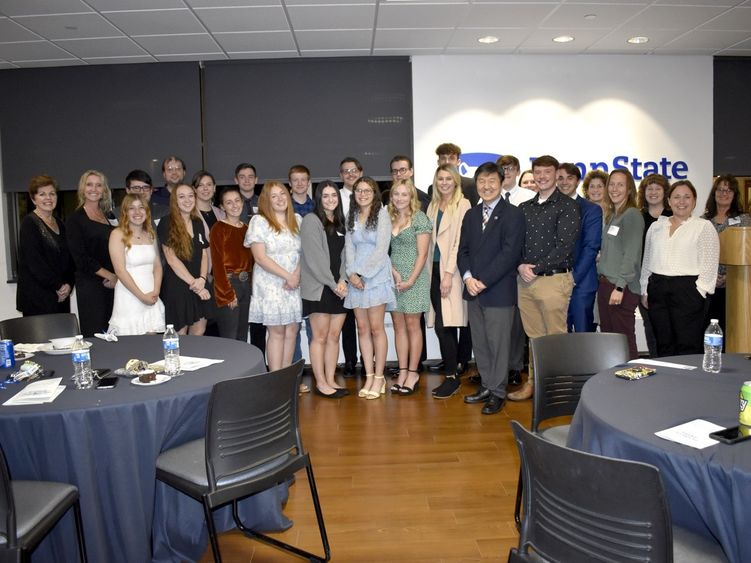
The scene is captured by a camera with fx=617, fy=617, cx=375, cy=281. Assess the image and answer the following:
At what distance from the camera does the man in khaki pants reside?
14.3 ft

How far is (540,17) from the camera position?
5.37 m

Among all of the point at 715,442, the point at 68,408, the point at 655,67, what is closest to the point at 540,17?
the point at 655,67

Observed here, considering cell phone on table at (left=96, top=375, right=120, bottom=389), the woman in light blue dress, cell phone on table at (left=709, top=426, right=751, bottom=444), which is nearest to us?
cell phone on table at (left=709, top=426, right=751, bottom=444)

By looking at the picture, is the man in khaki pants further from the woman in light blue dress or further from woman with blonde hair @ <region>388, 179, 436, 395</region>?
the woman in light blue dress

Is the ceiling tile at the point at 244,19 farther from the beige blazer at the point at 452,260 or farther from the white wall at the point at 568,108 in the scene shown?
the beige blazer at the point at 452,260

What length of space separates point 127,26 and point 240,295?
2603 millimetres

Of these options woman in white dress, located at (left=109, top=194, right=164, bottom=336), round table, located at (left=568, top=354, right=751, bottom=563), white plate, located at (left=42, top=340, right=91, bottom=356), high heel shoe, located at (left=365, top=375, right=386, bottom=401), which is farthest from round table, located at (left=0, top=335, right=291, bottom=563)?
high heel shoe, located at (left=365, top=375, right=386, bottom=401)

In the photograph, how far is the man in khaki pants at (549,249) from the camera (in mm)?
4359

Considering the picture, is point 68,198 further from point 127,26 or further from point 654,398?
point 654,398

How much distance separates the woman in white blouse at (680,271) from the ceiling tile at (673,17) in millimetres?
1868

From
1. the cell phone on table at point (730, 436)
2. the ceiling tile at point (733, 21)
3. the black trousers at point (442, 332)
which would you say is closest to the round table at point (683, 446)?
the cell phone on table at point (730, 436)

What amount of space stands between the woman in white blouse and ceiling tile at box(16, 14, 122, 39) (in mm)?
4692

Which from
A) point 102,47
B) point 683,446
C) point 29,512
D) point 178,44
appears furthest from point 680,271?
point 102,47

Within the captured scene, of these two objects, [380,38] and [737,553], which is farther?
[380,38]
